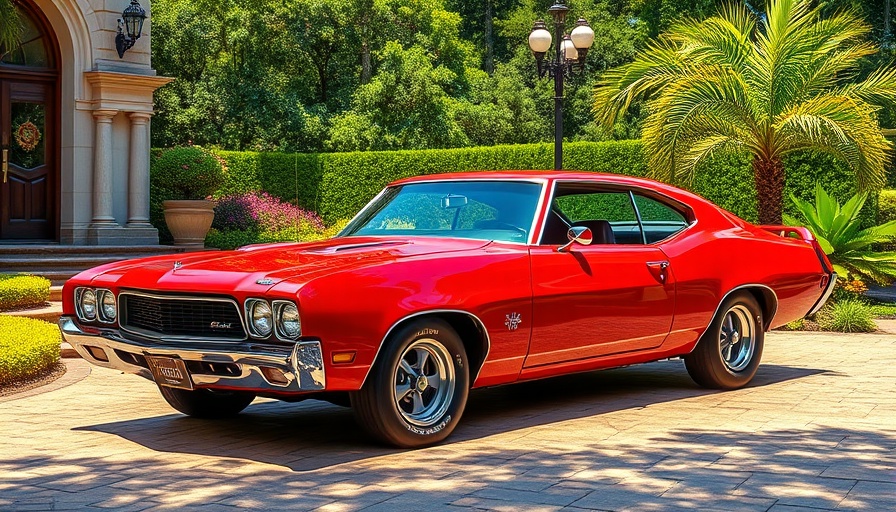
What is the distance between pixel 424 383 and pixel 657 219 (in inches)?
113

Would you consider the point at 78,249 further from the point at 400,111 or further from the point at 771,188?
the point at 400,111

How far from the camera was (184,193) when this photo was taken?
2011cm

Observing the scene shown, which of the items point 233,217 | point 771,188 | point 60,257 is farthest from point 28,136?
point 771,188

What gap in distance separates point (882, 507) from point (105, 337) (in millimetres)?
4418

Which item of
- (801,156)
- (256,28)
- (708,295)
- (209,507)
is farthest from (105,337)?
(256,28)

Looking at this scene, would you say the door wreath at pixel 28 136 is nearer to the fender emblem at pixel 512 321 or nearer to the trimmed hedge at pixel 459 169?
the trimmed hedge at pixel 459 169

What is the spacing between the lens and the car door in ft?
23.5

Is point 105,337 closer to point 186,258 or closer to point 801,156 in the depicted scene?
point 186,258

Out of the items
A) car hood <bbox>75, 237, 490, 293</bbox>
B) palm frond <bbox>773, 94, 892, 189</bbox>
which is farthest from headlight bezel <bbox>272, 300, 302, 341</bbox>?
palm frond <bbox>773, 94, 892, 189</bbox>

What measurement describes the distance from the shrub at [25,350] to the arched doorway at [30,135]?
840cm

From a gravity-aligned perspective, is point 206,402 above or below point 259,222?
below

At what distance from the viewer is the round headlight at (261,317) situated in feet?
19.7

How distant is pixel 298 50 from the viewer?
35.8 m

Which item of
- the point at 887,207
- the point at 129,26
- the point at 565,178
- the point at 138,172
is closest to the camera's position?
the point at 565,178
